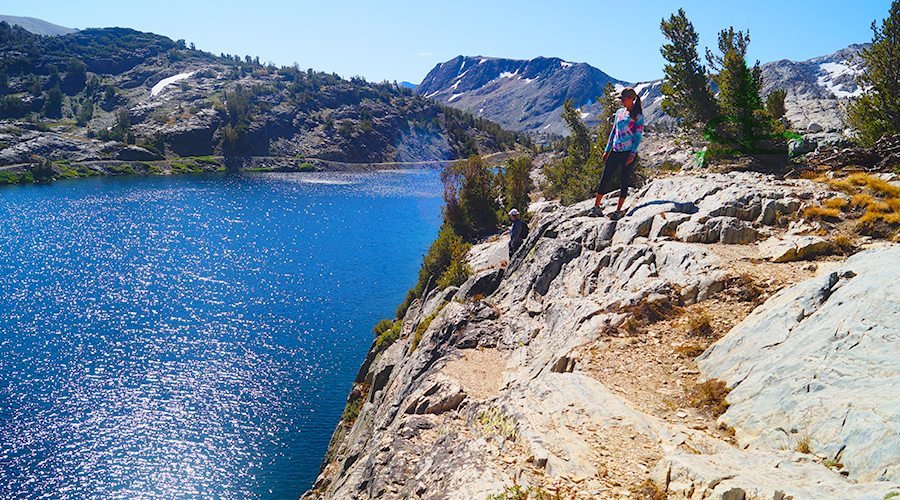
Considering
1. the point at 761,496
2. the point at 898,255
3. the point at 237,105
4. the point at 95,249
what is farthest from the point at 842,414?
the point at 237,105

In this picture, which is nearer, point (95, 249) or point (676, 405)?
point (676, 405)

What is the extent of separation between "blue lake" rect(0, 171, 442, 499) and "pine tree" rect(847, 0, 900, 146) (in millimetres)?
33970

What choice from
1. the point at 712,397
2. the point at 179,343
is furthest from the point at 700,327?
the point at 179,343

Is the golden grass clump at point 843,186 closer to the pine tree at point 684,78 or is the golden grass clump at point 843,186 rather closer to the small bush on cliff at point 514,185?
the pine tree at point 684,78

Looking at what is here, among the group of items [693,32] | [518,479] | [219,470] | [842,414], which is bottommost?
[219,470]

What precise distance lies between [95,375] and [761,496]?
139ft

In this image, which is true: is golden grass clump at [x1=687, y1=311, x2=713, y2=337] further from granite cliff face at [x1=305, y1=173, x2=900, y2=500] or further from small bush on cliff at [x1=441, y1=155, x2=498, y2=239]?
small bush on cliff at [x1=441, y1=155, x2=498, y2=239]

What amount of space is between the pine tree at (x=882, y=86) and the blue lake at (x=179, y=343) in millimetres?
A: 33970

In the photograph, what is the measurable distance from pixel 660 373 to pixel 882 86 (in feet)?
61.2

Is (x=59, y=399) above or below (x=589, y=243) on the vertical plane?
below

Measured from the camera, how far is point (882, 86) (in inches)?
746

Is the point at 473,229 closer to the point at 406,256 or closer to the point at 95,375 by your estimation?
the point at 406,256

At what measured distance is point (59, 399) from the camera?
3084 centimetres

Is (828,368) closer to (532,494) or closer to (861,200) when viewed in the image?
(532,494)
